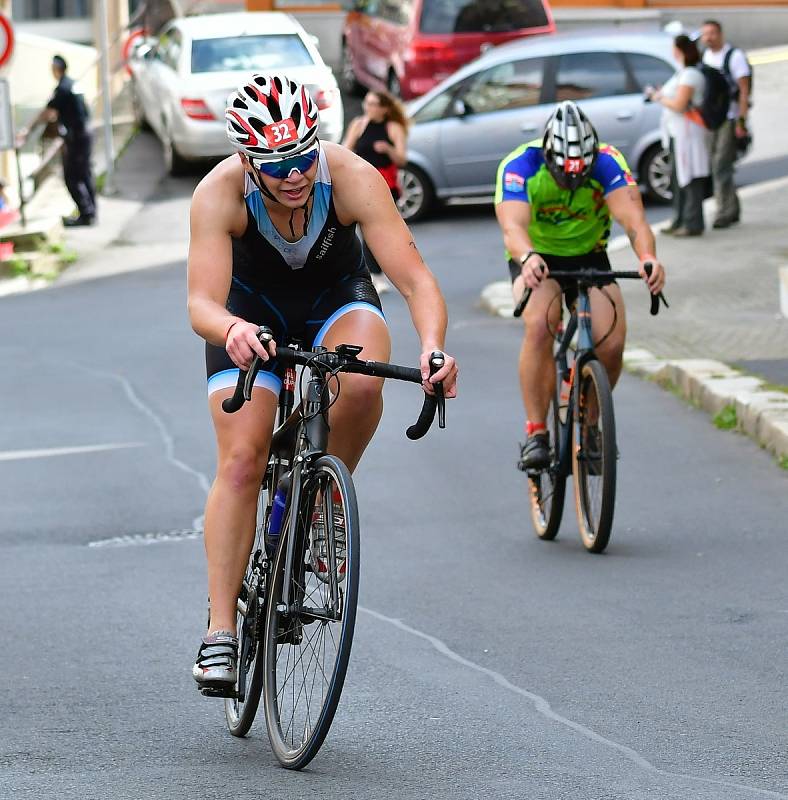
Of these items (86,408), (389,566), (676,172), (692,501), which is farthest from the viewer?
(676,172)

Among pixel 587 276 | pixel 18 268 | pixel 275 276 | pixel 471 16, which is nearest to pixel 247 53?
pixel 471 16

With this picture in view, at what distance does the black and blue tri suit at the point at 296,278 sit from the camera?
17.3ft

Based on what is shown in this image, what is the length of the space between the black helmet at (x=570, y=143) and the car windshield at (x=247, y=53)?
1560cm

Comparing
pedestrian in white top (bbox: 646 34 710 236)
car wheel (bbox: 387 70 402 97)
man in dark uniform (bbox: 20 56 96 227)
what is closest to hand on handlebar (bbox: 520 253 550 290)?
pedestrian in white top (bbox: 646 34 710 236)

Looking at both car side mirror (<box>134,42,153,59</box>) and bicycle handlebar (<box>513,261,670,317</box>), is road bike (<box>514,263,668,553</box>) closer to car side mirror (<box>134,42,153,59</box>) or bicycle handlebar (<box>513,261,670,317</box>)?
bicycle handlebar (<box>513,261,670,317</box>)

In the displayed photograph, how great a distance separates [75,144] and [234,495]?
17.2 m

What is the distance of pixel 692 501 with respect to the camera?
8961 millimetres

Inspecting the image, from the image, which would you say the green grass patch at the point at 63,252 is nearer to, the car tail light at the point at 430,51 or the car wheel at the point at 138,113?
the car tail light at the point at 430,51

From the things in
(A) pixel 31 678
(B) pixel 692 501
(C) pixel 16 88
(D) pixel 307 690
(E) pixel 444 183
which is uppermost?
(D) pixel 307 690

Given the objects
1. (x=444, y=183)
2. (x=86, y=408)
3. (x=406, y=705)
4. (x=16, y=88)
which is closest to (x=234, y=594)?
(x=406, y=705)

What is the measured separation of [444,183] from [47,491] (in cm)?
1161

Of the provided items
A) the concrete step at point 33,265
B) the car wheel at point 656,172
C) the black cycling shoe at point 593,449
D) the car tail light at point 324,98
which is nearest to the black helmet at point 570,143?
the black cycling shoe at point 593,449

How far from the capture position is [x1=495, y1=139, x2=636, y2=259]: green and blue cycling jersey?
26.6 feet

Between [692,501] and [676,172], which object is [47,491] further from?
[676,172]
